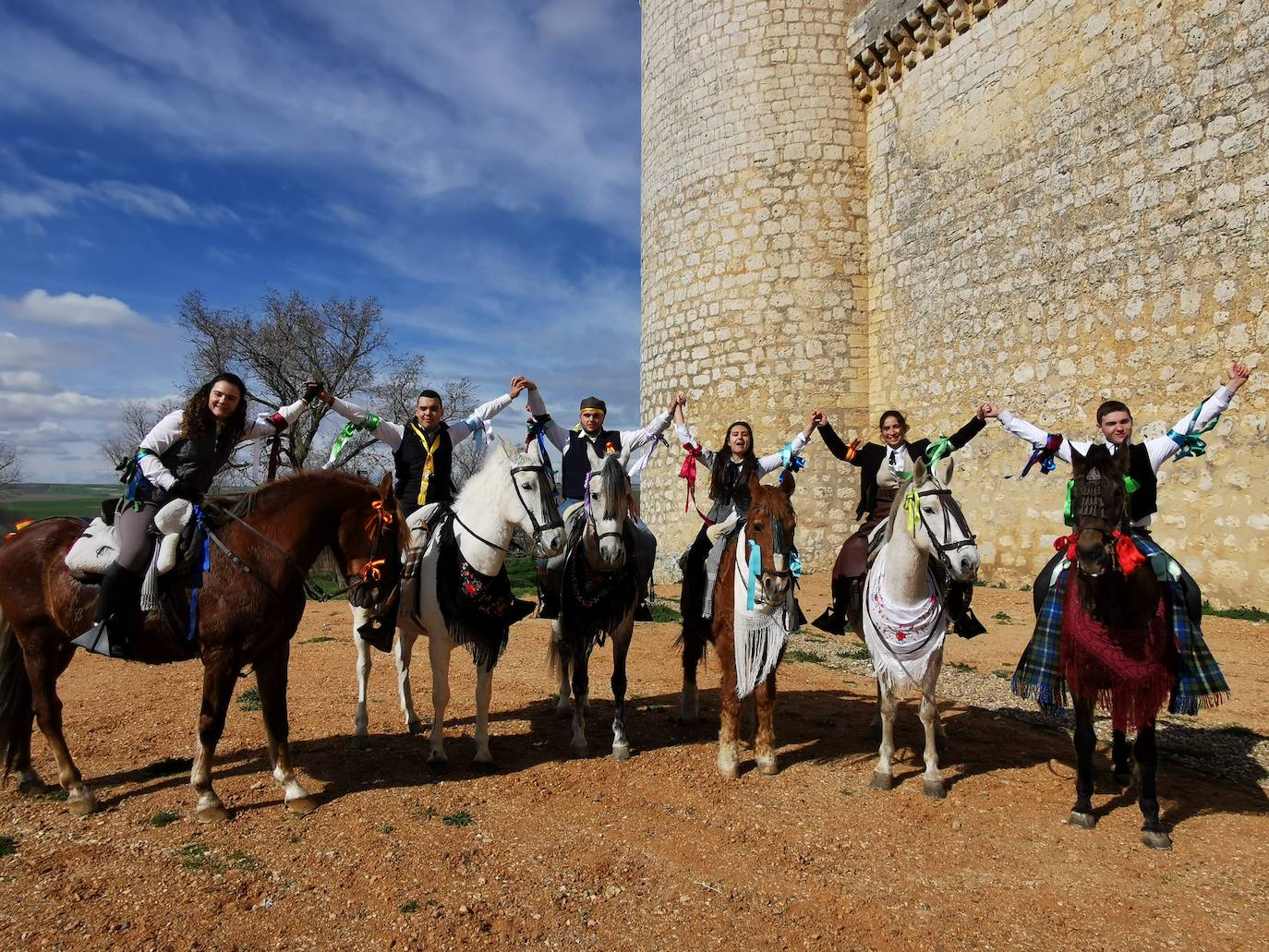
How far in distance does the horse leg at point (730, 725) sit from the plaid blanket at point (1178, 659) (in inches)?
64.6

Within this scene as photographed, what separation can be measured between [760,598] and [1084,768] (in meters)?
1.93

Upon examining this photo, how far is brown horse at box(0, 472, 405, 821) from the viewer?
3.97 meters

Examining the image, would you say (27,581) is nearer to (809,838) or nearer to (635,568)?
(635,568)

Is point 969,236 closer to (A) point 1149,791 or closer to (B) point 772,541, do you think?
(B) point 772,541

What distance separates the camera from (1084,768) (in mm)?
3971

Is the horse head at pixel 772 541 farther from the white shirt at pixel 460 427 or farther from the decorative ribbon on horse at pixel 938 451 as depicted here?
the white shirt at pixel 460 427

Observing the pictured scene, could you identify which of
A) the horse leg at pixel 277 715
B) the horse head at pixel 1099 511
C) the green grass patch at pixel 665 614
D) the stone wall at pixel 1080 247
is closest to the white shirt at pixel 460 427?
the horse leg at pixel 277 715

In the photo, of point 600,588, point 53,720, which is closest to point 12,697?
point 53,720

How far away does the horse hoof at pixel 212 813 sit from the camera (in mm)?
3887

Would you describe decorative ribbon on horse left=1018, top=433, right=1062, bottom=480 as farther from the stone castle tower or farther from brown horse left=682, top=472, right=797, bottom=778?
the stone castle tower

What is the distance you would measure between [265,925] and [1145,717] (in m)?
4.15

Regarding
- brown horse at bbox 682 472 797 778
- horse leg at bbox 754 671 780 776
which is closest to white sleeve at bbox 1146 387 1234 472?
brown horse at bbox 682 472 797 778

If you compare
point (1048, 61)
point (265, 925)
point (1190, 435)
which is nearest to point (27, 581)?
point (265, 925)

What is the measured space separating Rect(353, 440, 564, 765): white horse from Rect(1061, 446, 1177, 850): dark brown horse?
9.17 ft
